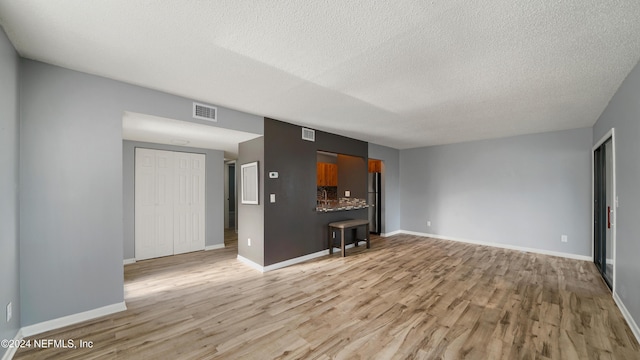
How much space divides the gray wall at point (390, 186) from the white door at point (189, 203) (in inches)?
169

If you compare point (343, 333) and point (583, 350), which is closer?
point (583, 350)

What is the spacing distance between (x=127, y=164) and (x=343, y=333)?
15.2ft

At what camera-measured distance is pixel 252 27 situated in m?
1.80

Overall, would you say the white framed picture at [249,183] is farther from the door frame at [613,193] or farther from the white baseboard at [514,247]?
the white baseboard at [514,247]

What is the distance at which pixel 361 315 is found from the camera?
2.62 m

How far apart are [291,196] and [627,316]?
4210mm

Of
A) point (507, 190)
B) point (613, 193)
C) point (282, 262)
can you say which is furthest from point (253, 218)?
point (507, 190)

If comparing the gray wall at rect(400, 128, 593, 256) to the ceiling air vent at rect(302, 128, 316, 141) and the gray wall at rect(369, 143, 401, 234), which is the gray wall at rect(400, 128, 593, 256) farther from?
the ceiling air vent at rect(302, 128, 316, 141)

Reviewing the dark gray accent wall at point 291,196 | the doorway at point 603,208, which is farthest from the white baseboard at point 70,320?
the doorway at point 603,208

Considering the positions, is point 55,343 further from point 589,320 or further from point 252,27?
point 589,320

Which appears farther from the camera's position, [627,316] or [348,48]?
[627,316]

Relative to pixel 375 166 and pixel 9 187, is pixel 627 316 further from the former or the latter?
pixel 9 187

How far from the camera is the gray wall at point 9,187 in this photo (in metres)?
1.85

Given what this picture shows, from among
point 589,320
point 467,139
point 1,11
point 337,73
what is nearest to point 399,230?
point 467,139
